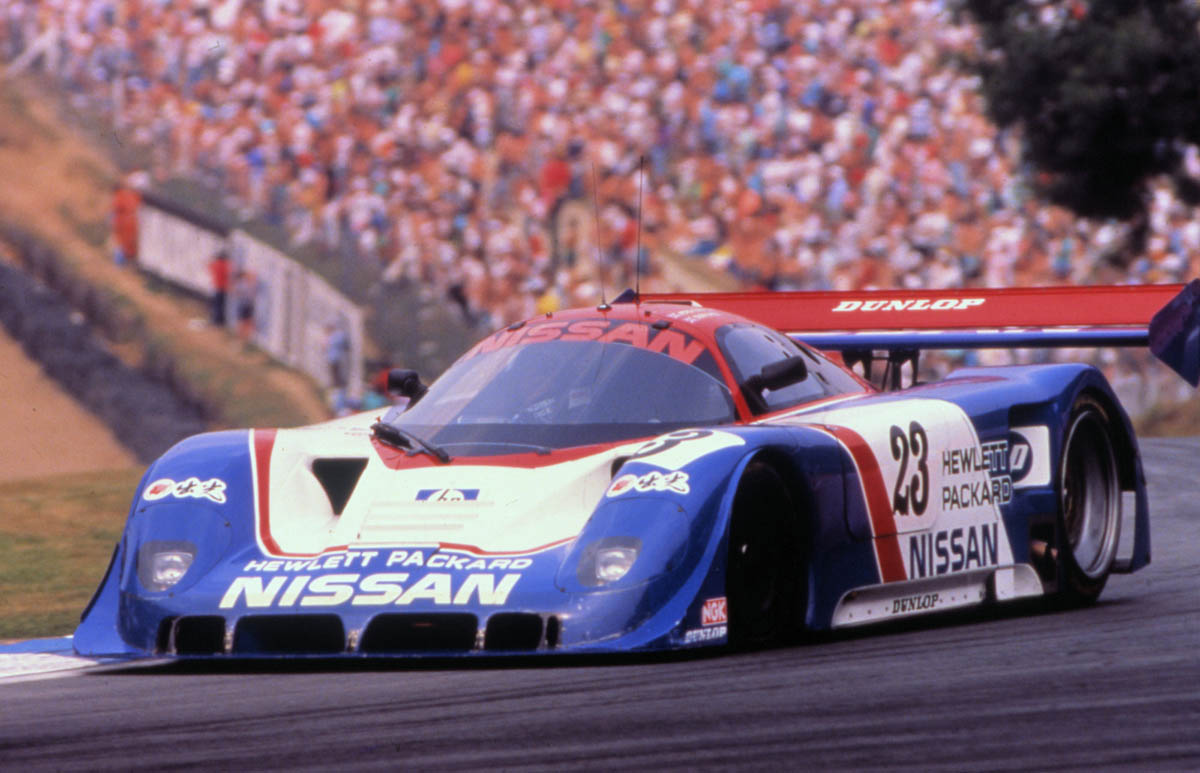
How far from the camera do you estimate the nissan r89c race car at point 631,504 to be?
539 centimetres

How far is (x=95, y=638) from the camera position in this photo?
5852mm

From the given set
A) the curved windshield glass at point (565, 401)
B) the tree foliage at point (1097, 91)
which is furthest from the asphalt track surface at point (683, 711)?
the tree foliage at point (1097, 91)

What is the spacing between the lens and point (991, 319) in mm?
8453

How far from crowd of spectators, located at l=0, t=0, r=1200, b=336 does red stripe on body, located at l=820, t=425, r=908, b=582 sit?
13723 mm

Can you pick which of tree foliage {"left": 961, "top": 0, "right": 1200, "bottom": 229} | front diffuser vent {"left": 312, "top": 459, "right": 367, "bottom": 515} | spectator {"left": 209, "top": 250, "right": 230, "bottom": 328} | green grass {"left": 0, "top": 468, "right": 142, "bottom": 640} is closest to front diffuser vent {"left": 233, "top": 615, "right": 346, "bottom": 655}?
front diffuser vent {"left": 312, "top": 459, "right": 367, "bottom": 515}

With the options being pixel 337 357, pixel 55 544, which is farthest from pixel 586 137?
pixel 55 544

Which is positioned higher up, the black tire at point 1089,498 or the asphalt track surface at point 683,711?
the black tire at point 1089,498

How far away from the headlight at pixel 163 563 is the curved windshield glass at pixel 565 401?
3.02 ft

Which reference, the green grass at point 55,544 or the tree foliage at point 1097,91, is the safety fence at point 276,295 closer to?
the tree foliage at point 1097,91

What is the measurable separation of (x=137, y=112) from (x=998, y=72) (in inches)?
408

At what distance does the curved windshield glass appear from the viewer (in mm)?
6250

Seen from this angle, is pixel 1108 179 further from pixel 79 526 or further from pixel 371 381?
pixel 79 526

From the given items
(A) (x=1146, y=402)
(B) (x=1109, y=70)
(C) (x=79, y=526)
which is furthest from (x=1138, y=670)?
(B) (x=1109, y=70)

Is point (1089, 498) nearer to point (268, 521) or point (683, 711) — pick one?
point (268, 521)
